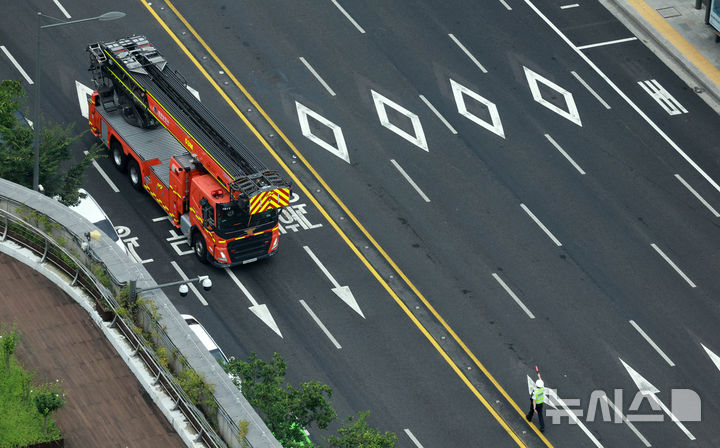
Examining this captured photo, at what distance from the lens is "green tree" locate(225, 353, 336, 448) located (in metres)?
39.8

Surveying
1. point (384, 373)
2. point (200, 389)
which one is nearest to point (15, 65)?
point (384, 373)

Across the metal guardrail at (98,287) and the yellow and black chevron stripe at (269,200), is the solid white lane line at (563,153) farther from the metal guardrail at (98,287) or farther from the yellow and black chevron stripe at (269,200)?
the metal guardrail at (98,287)

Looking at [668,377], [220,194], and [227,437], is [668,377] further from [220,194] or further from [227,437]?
[227,437]

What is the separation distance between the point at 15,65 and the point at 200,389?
31.8 m

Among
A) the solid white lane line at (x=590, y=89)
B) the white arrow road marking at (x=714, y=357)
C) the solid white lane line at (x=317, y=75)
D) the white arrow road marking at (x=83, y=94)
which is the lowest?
the white arrow road marking at (x=714, y=357)

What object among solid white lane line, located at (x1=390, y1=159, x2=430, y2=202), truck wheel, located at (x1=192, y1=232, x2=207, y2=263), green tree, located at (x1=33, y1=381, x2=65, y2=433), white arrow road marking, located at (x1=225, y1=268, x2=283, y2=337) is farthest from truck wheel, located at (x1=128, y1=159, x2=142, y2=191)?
green tree, located at (x1=33, y1=381, x2=65, y2=433)

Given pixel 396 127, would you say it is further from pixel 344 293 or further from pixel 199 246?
pixel 199 246

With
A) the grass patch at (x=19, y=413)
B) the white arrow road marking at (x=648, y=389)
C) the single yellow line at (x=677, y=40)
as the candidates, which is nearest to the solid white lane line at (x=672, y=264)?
the white arrow road marking at (x=648, y=389)

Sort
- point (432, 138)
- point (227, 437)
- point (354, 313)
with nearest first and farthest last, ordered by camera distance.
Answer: point (227, 437)
point (354, 313)
point (432, 138)

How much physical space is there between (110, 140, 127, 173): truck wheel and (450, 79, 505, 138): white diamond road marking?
45.2ft

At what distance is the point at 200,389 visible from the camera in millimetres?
33562

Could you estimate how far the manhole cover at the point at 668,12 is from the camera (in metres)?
68.0

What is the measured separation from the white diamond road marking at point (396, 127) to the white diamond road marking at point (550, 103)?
17.7ft

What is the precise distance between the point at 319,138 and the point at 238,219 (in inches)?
334
